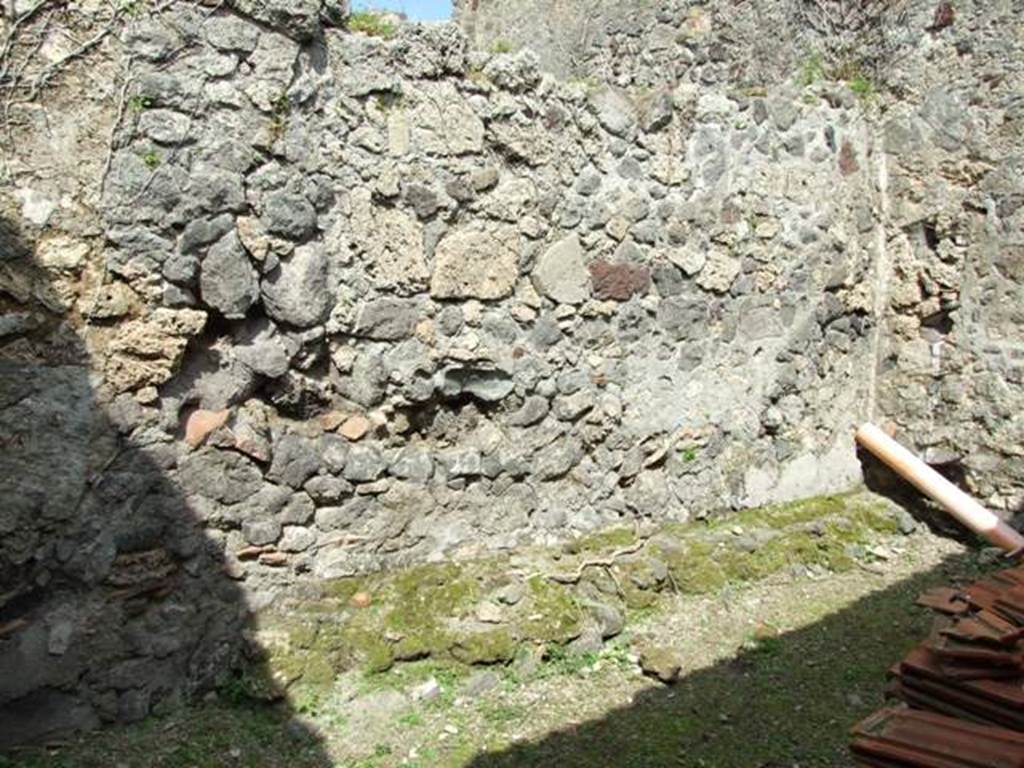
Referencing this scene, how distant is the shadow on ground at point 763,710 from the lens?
3082mm

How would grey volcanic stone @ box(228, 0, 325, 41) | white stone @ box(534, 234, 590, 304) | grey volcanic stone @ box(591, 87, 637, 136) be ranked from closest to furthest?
grey volcanic stone @ box(228, 0, 325, 41), white stone @ box(534, 234, 590, 304), grey volcanic stone @ box(591, 87, 637, 136)

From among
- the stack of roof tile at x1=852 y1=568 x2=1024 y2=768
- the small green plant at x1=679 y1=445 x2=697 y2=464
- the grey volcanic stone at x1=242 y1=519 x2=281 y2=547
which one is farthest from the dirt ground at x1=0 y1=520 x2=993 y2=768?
the stack of roof tile at x1=852 y1=568 x2=1024 y2=768

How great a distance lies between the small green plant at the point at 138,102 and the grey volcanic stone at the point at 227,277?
488 millimetres

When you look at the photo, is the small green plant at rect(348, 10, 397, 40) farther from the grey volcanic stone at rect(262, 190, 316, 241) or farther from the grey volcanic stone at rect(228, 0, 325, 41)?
the grey volcanic stone at rect(262, 190, 316, 241)

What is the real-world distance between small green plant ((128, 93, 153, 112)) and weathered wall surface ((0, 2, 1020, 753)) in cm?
3

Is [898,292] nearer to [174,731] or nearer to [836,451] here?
[836,451]

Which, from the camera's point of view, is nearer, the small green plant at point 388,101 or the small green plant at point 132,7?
the small green plant at point 132,7

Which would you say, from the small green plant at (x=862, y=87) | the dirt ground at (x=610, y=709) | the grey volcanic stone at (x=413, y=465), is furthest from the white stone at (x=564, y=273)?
the small green plant at (x=862, y=87)

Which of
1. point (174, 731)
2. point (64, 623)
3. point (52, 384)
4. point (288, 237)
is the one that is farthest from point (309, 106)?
point (174, 731)

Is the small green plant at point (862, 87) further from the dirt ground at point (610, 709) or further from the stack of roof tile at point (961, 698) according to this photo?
the stack of roof tile at point (961, 698)

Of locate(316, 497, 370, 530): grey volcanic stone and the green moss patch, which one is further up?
locate(316, 497, 370, 530): grey volcanic stone

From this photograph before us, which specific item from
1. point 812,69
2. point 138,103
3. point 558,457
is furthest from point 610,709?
point 812,69

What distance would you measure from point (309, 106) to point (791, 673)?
2.89 metres

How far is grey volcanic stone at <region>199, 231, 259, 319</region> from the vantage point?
125 inches
